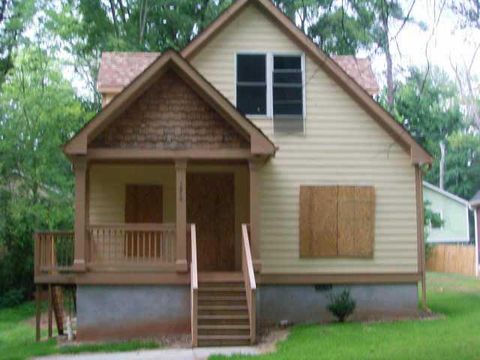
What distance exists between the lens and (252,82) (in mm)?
17875

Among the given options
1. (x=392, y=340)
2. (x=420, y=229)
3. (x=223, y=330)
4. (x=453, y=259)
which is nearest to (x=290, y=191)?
(x=420, y=229)

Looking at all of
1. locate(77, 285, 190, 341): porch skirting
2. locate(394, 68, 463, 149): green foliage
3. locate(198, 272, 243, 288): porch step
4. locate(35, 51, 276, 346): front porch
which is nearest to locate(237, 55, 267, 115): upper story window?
locate(35, 51, 276, 346): front porch

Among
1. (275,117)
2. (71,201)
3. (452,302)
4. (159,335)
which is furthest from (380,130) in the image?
(71,201)

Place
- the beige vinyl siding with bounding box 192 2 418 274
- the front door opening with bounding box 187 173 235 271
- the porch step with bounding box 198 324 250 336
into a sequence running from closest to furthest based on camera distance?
the porch step with bounding box 198 324 250 336
the beige vinyl siding with bounding box 192 2 418 274
the front door opening with bounding box 187 173 235 271

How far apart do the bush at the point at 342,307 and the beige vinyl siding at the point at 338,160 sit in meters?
1.10

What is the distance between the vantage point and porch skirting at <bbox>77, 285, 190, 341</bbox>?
14898mm

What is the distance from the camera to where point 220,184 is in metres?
18.2

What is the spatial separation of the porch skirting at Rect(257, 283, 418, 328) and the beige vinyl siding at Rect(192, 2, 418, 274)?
1.60ft

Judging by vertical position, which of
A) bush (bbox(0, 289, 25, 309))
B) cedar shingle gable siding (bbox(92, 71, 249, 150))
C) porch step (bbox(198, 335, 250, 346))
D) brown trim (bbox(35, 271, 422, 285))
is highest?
cedar shingle gable siding (bbox(92, 71, 249, 150))

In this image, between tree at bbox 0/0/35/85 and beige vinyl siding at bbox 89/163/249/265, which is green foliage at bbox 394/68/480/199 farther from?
beige vinyl siding at bbox 89/163/249/265

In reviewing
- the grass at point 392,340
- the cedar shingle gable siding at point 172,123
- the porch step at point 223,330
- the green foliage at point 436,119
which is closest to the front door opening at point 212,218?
the cedar shingle gable siding at point 172,123

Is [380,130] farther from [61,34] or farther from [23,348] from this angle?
[61,34]

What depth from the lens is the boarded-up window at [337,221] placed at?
1742 centimetres

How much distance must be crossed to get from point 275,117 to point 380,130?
2.53 m
